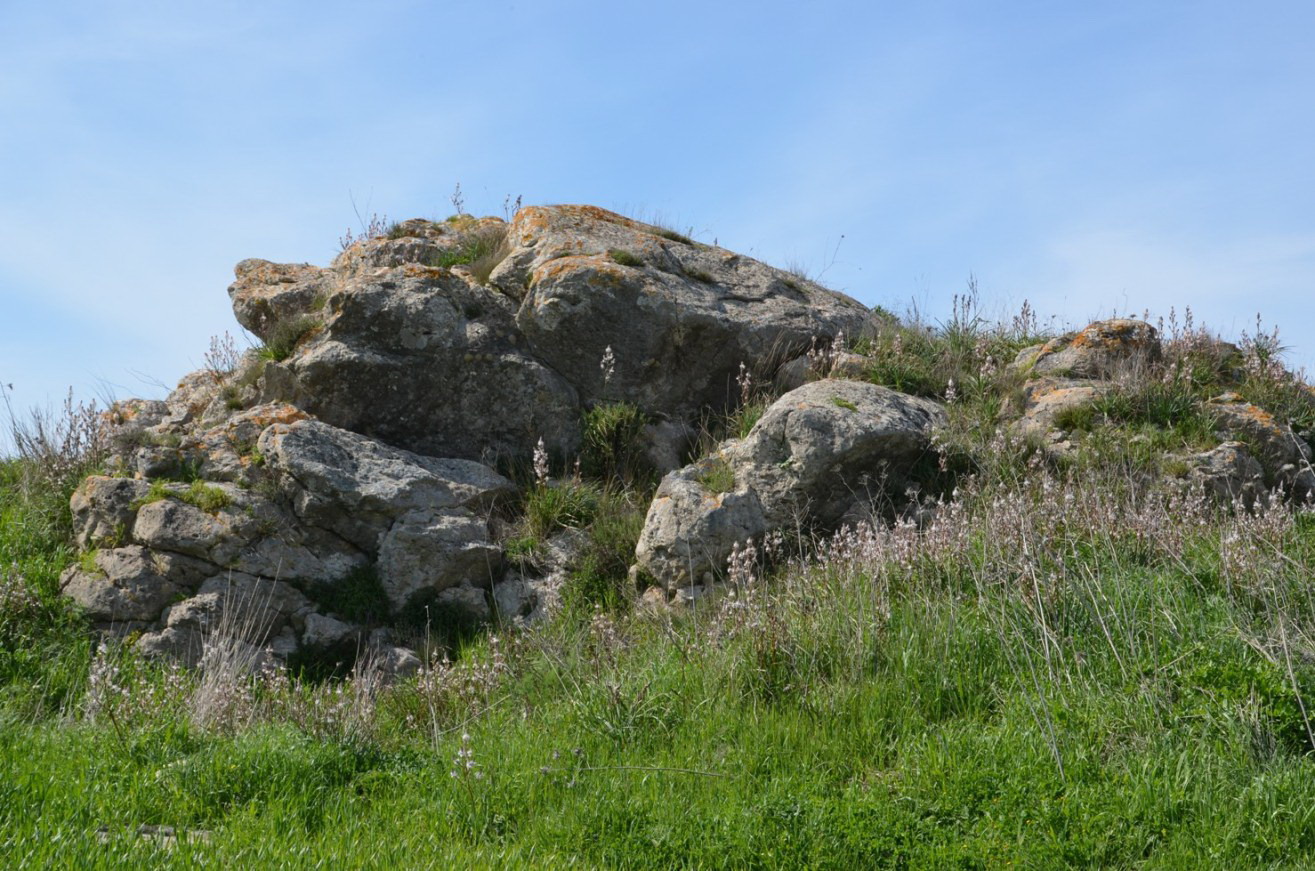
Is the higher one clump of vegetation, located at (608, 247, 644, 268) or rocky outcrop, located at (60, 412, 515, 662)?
clump of vegetation, located at (608, 247, 644, 268)

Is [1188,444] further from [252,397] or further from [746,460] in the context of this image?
[252,397]

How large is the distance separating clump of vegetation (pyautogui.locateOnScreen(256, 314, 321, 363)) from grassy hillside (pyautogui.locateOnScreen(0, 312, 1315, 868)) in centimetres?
315

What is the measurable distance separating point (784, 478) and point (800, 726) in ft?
12.6

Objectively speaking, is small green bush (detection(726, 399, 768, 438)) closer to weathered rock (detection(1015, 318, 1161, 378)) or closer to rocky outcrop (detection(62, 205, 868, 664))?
rocky outcrop (detection(62, 205, 868, 664))

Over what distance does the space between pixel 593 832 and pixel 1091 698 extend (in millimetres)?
2735

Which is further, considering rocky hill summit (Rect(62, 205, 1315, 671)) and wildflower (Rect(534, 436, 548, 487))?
wildflower (Rect(534, 436, 548, 487))

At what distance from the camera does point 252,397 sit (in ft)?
35.2

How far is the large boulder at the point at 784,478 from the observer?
8.74m

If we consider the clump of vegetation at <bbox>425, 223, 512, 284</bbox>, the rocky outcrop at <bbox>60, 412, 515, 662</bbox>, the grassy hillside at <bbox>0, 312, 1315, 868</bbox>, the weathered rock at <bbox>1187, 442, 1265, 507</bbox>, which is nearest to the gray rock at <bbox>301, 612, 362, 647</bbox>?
the rocky outcrop at <bbox>60, 412, 515, 662</bbox>

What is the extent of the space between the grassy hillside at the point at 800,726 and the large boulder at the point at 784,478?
1.80 ft

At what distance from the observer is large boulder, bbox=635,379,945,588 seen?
8745 millimetres

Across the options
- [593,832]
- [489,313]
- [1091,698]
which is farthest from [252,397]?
[1091,698]

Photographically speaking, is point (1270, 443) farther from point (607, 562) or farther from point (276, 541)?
point (276, 541)

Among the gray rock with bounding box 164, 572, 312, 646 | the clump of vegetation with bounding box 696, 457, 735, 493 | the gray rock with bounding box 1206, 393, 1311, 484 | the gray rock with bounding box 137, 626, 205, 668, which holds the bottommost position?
the gray rock with bounding box 137, 626, 205, 668
